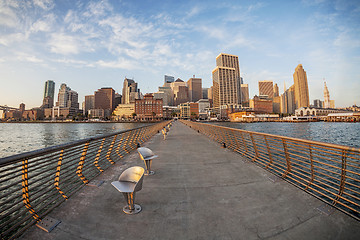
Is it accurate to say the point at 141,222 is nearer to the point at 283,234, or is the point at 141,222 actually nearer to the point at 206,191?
the point at 206,191

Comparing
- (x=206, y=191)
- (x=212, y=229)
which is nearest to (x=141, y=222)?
(x=212, y=229)

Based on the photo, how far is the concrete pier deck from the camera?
99.7 inches

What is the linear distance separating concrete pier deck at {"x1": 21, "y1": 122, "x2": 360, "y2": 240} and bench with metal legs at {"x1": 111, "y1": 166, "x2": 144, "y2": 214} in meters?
0.14

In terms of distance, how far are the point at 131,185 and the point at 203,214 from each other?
1.44 meters

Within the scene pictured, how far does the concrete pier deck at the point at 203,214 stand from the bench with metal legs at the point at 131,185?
142mm

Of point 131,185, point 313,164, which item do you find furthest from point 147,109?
point 131,185

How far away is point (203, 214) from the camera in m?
3.00

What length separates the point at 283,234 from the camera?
2.50m

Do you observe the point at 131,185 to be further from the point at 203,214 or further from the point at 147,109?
the point at 147,109

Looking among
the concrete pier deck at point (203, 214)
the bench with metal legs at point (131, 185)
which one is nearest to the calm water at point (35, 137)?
the concrete pier deck at point (203, 214)

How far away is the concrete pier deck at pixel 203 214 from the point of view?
253 cm

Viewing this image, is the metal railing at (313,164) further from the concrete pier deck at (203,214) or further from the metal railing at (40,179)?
the metal railing at (40,179)

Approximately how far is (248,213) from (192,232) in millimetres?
1159

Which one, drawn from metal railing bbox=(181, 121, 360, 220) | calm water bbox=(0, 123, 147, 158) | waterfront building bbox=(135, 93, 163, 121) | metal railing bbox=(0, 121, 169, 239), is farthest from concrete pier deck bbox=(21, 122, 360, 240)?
waterfront building bbox=(135, 93, 163, 121)
